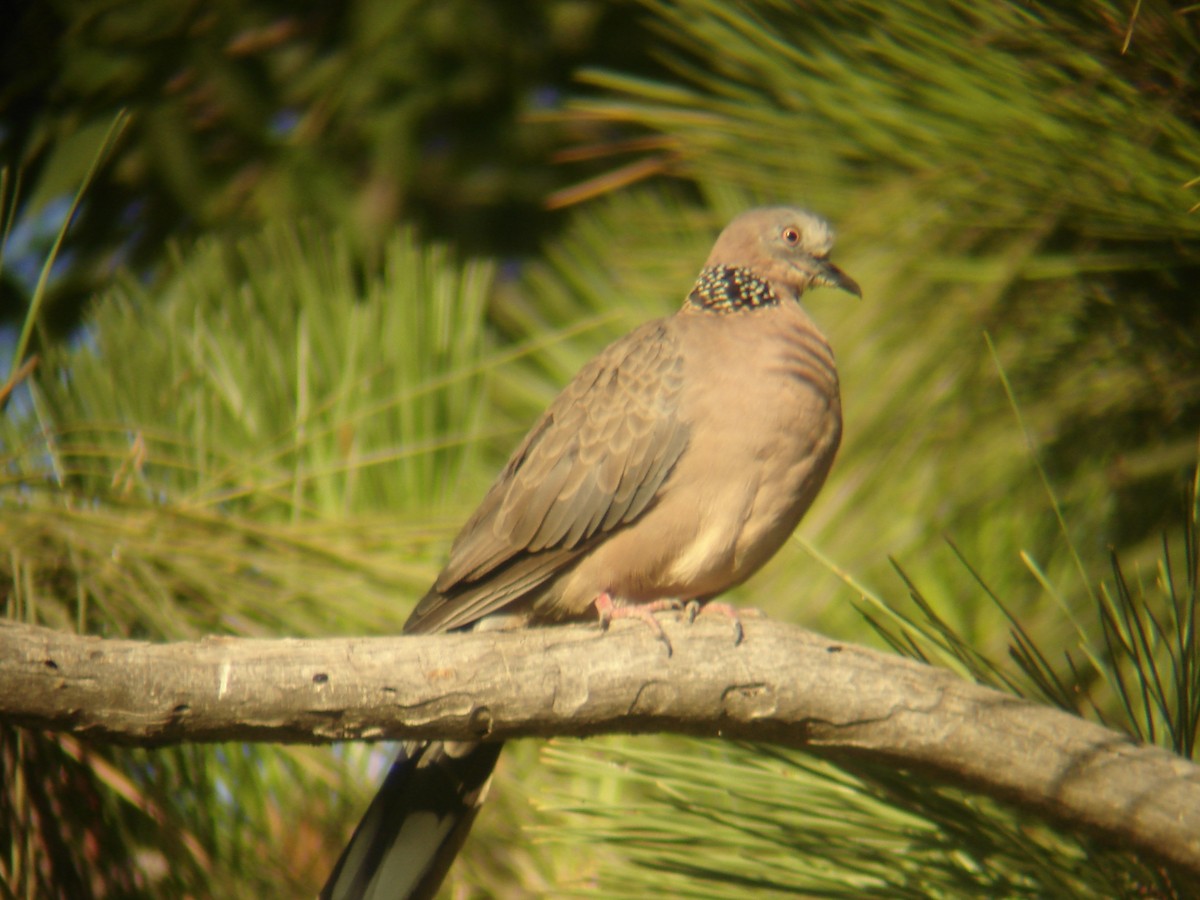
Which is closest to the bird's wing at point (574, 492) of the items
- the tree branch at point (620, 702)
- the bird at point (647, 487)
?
the bird at point (647, 487)

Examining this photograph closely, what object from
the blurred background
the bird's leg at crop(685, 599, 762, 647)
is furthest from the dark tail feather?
the bird's leg at crop(685, 599, 762, 647)

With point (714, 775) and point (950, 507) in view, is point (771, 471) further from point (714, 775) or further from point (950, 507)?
point (714, 775)

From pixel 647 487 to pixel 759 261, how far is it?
2.13 ft

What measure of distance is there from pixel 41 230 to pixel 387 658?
214 centimetres

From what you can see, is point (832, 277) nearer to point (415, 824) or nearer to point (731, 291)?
point (731, 291)

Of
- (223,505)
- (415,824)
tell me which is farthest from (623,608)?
(223,505)

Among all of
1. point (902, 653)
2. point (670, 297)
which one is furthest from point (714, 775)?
point (670, 297)

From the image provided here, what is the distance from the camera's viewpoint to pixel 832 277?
2.56 m

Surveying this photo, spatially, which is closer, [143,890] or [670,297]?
[143,890]

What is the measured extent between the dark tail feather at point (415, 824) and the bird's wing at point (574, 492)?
0.26 m

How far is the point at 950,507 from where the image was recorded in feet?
7.79

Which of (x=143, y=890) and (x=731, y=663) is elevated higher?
(x=731, y=663)

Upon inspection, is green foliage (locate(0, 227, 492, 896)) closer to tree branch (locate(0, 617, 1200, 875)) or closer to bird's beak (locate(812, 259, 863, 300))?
tree branch (locate(0, 617, 1200, 875))

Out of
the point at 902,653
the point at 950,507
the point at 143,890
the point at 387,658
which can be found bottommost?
the point at 143,890
